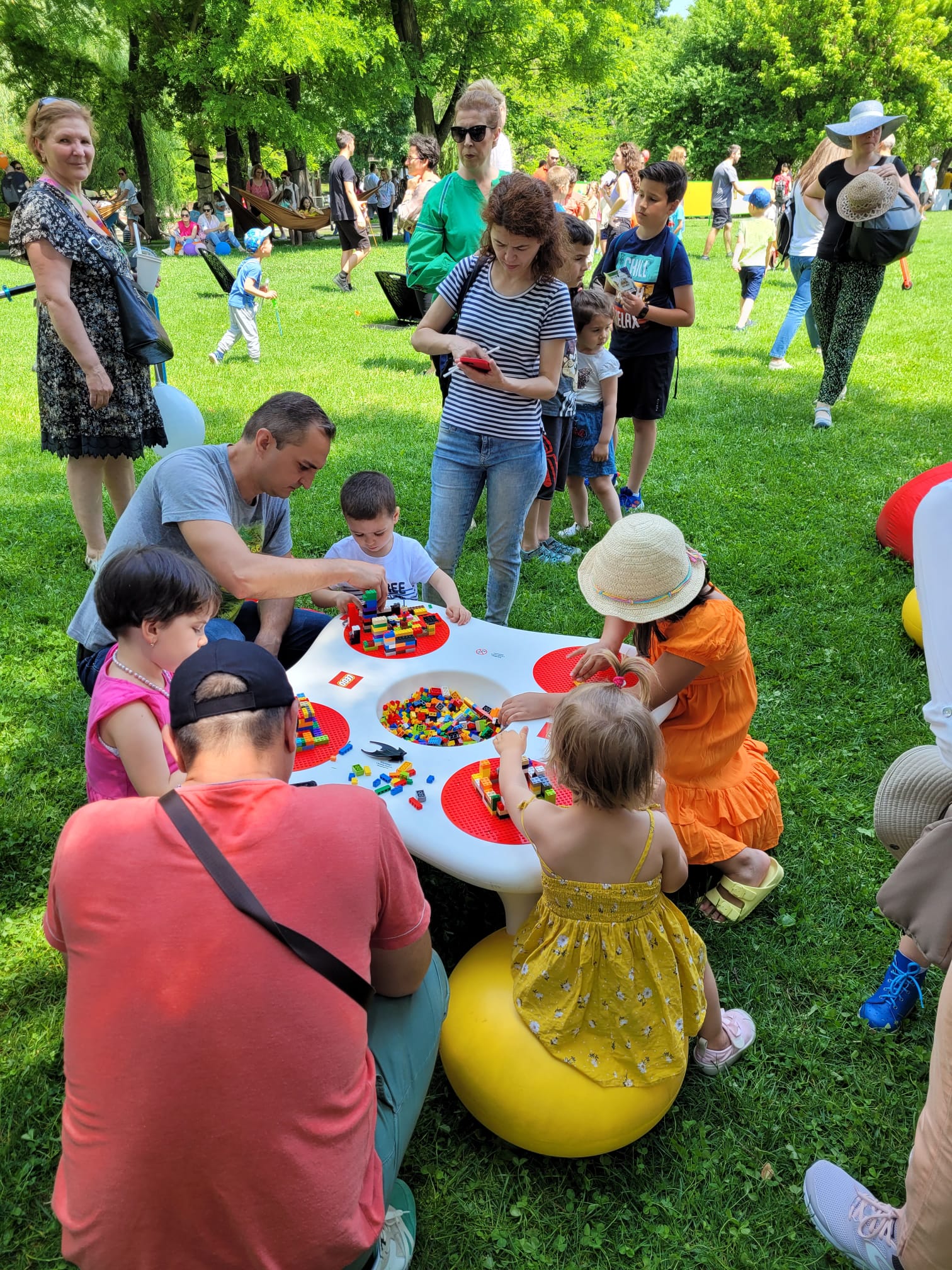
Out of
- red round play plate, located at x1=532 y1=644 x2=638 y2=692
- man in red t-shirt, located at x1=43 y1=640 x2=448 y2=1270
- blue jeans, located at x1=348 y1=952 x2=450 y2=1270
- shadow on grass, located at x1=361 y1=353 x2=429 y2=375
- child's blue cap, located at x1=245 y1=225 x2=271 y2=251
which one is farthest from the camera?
child's blue cap, located at x1=245 y1=225 x2=271 y2=251

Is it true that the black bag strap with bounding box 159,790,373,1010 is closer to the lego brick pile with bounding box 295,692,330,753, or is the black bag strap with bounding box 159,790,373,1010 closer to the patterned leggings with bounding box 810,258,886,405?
the lego brick pile with bounding box 295,692,330,753

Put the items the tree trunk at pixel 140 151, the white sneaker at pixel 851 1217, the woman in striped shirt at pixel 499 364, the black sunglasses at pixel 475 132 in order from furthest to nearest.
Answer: the tree trunk at pixel 140 151
the black sunglasses at pixel 475 132
the woman in striped shirt at pixel 499 364
the white sneaker at pixel 851 1217

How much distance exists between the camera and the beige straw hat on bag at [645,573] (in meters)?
2.54

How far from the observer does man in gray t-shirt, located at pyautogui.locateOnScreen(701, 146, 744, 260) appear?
1451 centimetres

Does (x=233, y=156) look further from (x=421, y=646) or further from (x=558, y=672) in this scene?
(x=558, y=672)

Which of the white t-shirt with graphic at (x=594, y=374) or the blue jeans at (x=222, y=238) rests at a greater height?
the blue jeans at (x=222, y=238)

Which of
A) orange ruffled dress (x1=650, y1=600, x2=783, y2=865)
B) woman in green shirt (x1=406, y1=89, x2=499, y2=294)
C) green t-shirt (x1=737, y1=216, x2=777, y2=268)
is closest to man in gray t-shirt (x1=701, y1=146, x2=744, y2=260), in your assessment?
green t-shirt (x1=737, y1=216, x2=777, y2=268)

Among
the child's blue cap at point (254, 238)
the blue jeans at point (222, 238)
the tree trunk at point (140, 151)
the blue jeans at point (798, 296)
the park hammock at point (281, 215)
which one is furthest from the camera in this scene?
the tree trunk at point (140, 151)

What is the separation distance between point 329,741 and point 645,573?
1.12m

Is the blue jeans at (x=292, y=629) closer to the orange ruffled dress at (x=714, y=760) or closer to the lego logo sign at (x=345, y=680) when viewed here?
the lego logo sign at (x=345, y=680)

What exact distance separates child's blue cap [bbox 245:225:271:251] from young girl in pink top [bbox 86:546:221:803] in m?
9.33

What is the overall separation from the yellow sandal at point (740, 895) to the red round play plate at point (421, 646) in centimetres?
133

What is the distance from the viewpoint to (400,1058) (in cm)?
188

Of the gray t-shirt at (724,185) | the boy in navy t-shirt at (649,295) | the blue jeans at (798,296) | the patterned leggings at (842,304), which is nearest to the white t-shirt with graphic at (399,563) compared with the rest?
the boy in navy t-shirt at (649,295)
